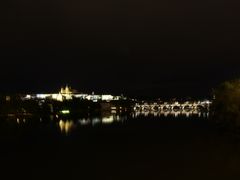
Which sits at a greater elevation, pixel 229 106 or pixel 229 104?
pixel 229 104

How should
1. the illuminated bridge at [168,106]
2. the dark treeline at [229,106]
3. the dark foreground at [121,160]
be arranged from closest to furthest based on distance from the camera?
the dark foreground at [121,160] → the dark treeline at [229,106] → the illuminated bridge at [168,106]

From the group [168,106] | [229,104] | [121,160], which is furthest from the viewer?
[168,106]

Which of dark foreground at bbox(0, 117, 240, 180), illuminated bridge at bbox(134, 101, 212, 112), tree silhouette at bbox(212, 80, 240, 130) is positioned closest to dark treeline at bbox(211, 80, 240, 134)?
tree silhouette at bbox(212, 80, 240, 130)

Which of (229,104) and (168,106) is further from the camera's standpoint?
(168,106)

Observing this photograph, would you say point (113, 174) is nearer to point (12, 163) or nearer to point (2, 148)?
point (12, 163)

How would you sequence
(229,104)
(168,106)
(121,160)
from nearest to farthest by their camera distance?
(121,160) < (229,104) < (168,106)

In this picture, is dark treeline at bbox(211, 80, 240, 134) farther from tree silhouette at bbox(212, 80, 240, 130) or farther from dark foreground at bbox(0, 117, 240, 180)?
dark foreground at bbox(0, 117, 240, 180)

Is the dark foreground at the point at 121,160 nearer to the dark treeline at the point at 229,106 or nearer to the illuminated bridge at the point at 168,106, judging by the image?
the dark treeline at the point at 229,106

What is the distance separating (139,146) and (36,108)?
5855cm

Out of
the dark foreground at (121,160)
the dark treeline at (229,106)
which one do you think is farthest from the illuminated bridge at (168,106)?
the dark foreground at (121,160)

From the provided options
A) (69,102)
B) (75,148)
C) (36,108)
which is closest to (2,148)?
(75,148)

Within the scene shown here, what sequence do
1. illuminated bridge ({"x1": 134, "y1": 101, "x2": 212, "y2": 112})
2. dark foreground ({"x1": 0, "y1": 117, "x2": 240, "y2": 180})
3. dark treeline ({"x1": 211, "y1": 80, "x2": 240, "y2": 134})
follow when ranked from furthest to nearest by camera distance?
illuminated bridge ({"x1": 134, "y1": 101, "x2": 212, "y2": 112}), dark treeline ({"x1": 211, "y1": 80, "x2": 240, "y2": 134}), dark foreground ({"x1": 0, "y1": 117, "x2": 240, "y2": 180})

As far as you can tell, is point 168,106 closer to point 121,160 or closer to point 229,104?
point 229,104

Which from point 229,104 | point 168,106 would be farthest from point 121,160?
point 168,106
